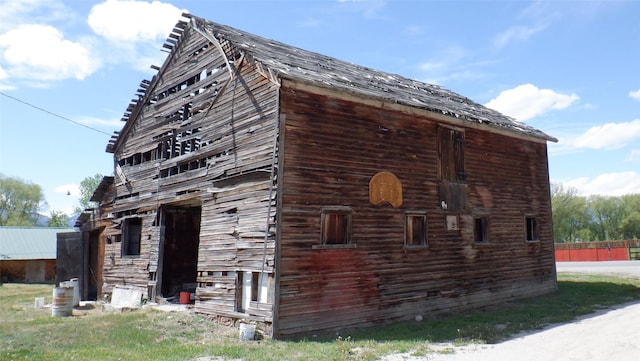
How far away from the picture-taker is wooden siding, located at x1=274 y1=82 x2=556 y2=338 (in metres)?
11.4

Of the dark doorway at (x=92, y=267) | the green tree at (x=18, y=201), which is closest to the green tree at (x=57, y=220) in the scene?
the green tree at (x=18, y=201)

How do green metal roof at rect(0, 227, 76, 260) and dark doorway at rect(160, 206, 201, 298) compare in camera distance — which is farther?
green metal roof at rect(0, 227, 76, 260)

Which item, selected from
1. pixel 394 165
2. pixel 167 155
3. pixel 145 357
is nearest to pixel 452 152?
pixel 394 165

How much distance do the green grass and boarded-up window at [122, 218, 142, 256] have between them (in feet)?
9.10

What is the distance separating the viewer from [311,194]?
11664mm

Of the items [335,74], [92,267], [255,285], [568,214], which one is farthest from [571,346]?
[568,214]

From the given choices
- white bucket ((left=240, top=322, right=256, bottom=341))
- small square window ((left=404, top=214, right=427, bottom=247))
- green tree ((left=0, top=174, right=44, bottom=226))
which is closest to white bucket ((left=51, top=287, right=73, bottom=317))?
white bucket ((left=240, top=322, right=256, bottom=341))

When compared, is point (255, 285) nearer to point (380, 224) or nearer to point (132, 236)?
point (380, 224)

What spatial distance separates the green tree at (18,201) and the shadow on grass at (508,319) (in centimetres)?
6336

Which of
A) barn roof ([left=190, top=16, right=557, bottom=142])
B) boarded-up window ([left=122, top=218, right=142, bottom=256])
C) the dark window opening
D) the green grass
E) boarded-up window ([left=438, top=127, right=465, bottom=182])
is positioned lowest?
the green grass

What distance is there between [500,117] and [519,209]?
13.1 ft

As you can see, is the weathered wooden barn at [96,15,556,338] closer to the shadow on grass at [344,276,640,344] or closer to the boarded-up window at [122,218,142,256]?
the boarded-up window at [122,218,142,256]

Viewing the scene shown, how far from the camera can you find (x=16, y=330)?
11711 millimetres

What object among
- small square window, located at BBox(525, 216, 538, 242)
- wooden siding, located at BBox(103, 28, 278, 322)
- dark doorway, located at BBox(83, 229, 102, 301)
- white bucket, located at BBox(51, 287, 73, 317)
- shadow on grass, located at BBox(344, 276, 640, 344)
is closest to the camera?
shadow on grass, located at BBox(344, 276, 640, 344)
